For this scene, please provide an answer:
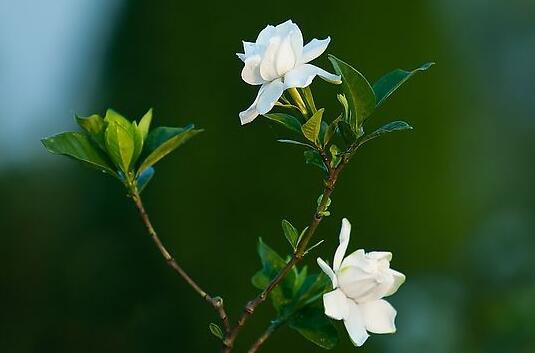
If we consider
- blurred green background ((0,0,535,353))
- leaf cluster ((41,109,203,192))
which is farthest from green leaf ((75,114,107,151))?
blurred green background ((0,0,535,353))

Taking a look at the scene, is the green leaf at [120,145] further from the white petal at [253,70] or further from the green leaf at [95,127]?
the white petal at [253,70]

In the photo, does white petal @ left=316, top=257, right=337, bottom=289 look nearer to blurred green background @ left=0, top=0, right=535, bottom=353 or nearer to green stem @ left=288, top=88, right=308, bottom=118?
green stem @ left=288, top=88, right=308, bottom=118

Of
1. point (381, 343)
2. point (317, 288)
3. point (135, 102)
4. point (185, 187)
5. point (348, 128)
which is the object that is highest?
point (348, 128)

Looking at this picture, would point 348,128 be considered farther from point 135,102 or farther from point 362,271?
point 135,102

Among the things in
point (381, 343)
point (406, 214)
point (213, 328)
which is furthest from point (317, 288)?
point (406, 214)

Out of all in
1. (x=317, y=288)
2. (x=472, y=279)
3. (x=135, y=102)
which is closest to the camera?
(x=317, y=288)

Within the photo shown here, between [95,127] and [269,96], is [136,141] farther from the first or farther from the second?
[269,96]

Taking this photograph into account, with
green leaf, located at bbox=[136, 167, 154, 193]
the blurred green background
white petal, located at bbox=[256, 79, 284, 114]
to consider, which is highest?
white petal, located at bbox=[256, 79, 284, 114]
